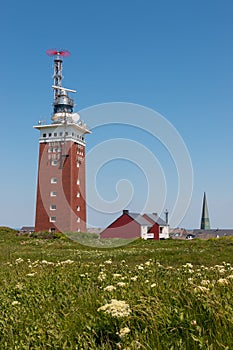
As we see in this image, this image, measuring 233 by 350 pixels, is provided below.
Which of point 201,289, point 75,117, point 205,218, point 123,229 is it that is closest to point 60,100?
point 75,117

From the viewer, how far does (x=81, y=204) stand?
64.7 m

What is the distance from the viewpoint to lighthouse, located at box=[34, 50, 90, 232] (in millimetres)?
61938

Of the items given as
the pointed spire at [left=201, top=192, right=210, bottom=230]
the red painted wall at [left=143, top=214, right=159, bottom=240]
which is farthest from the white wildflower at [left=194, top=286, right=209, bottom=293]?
the pointed spire at [left=201, top=192, right=210, bottom=230]

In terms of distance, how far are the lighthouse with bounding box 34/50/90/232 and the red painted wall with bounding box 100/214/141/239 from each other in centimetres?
416

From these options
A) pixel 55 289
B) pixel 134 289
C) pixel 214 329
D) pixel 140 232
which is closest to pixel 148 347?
pixel 214 329

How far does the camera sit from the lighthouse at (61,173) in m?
61.9

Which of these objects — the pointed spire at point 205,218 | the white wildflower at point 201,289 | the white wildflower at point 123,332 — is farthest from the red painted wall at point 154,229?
the pointed spire at point 205,218

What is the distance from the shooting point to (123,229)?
209ft

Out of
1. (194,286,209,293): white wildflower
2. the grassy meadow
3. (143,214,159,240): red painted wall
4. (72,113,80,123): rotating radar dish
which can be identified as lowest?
the grassy meadow

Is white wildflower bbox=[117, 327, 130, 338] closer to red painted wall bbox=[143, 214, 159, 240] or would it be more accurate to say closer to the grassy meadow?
the grassy meadow

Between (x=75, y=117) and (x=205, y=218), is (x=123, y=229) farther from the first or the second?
(x=205, y=218)

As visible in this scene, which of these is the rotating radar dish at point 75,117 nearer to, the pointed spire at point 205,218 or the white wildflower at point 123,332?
the white wildflower at point 123,332

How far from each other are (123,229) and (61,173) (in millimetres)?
13470

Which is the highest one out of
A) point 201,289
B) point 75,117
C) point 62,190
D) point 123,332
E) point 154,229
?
point 75,117
